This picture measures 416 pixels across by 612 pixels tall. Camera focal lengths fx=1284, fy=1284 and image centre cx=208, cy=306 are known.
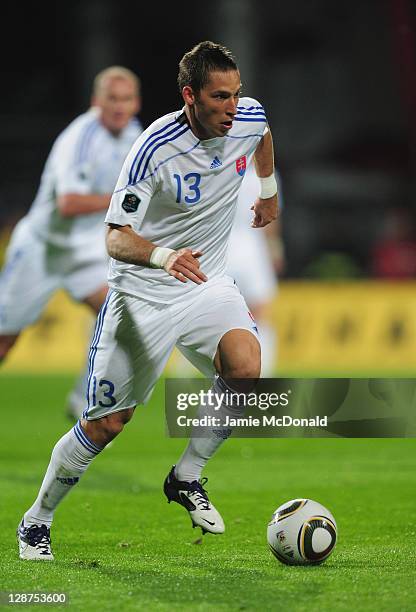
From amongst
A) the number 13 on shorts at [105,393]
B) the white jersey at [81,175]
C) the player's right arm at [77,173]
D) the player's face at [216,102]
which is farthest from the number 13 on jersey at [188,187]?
the white jersey at [81,175]

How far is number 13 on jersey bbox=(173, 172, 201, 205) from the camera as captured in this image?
18.2 feet

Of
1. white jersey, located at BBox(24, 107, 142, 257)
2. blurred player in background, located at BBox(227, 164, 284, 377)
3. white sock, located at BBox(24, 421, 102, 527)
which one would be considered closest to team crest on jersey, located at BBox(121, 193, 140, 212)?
white sock, located at BBox(24, 421, 102, 527)

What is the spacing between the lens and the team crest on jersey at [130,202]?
17.6 feet

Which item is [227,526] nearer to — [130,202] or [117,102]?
[130,202]

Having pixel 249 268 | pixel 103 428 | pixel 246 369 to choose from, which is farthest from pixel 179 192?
pixel 249 268

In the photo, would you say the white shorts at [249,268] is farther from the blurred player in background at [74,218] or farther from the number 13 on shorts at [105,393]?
the number 13 on shorts at [105,393]

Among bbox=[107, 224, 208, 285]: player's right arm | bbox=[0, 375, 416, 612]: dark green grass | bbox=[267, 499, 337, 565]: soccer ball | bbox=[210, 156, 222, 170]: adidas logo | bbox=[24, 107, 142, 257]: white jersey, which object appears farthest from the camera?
bbox=[24, 107, 142, 257]: white jersey

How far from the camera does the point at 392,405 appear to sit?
5.57 m

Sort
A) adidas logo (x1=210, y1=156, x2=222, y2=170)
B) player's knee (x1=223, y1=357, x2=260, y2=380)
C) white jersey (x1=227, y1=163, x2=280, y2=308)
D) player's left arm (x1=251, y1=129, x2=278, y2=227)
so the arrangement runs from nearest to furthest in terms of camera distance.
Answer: player's knee (x1=223, y1=357, x2=260, y2=380), adidas logo (x1=210, y1=156, x2=222, y2=170), player's left arm (x1=251, y1=129, x2=278, y2=227), white jersey (x1=227, y1=163, x2=280, y2=308)

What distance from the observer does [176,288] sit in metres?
5.76

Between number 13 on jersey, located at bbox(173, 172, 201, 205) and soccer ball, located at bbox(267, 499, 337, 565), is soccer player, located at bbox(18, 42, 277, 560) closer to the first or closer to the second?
number 13 on jersey, located at bbox(173, 172, 201, 205)

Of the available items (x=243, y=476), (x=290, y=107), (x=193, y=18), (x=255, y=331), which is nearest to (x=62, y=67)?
(x=193, y=18)

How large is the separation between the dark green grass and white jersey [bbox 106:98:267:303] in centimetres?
121

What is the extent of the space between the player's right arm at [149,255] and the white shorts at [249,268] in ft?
20.1
